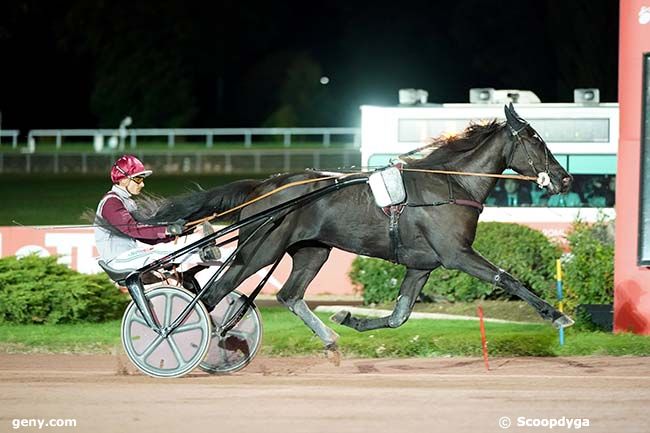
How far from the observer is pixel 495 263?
14648mm

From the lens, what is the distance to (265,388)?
909 cm

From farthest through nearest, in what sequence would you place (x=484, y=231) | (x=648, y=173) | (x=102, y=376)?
(x=484, y=231), (x=648, y=173), (x=102, y=376)

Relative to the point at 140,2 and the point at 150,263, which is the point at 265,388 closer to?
the point at 150,263

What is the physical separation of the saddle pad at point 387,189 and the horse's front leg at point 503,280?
0.61 meters

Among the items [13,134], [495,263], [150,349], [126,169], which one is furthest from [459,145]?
[13,134]

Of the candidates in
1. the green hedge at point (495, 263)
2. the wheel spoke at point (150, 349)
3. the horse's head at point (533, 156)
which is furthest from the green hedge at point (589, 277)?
Answer: the wheel spoke at point (150, 349)

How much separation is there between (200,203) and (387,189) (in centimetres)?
151

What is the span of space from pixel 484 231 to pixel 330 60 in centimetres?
4715

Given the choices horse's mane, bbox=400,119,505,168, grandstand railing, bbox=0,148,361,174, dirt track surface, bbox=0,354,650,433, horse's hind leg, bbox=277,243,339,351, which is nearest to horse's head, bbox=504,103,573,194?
horse's mane, bbox=400,119,505,168

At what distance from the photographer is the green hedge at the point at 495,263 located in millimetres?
14656

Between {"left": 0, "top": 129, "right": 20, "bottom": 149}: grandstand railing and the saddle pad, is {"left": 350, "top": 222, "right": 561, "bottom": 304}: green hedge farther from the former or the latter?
{"left": 0, "top": 129, "right": 20, "bottom": 149}: grandstand railing

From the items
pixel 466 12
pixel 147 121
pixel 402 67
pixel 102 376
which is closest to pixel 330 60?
pixel 402 67

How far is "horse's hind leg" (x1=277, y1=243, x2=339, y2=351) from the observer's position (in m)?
10.1

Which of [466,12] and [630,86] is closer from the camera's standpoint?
[630,86]
